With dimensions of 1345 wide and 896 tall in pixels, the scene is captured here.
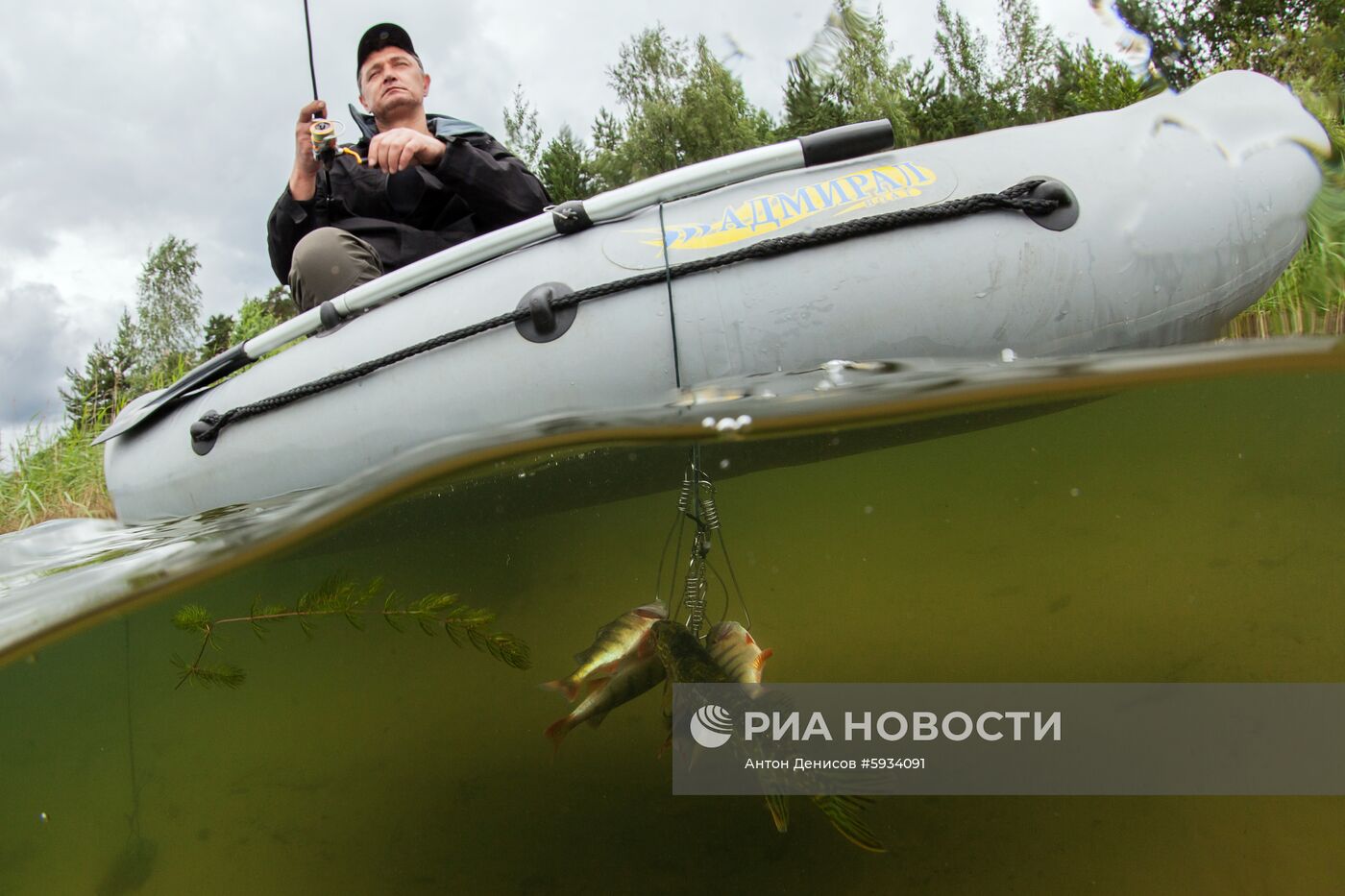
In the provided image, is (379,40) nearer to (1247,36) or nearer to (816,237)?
(816,237)

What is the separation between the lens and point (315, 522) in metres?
2.54

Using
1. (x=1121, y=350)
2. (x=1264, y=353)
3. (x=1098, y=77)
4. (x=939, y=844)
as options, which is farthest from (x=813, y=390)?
(x=1098, y=77)

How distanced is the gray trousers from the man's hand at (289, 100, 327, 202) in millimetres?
261

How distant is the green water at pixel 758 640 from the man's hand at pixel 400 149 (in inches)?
42.9

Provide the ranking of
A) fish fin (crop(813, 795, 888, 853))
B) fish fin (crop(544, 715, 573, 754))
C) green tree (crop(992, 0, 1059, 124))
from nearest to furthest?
fish fin (crop(813, 795, 888, 853))
fish fin (crop(544, 715, 573, 754))
green tree (crop(992, 0, 1059, 124))

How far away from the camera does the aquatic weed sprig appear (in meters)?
2.27

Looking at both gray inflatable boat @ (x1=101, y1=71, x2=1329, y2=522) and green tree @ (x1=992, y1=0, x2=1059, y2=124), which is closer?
gray inflatable boat @ (x1=101, y1=71, x2=1329, y2=522)

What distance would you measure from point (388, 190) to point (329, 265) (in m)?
0.37

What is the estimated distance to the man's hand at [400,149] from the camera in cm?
275

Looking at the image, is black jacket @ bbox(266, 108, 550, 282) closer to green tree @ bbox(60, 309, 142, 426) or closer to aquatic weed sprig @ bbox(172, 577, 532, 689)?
aquatic weed sprig @ bbox(172, 577, 532, 689)

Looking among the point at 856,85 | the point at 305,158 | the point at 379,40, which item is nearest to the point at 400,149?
the point at 305,158

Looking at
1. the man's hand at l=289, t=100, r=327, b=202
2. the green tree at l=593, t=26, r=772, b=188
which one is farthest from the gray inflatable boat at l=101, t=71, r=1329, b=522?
the green tree at l=593, t=26, r=772, b=188

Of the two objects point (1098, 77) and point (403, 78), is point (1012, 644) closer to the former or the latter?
point (403, 78)

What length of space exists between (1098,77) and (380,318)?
9.18m
